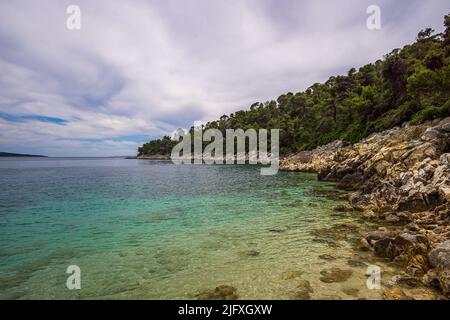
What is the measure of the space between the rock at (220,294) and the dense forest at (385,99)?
118 ft

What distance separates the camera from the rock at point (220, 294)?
7.99 m

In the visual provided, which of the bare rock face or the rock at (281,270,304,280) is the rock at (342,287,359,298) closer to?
the rock at (281,270,304,280)

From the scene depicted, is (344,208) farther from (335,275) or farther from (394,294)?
(394,294)

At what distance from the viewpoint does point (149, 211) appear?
69.0ft

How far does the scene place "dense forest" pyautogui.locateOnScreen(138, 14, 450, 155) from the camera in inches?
1410

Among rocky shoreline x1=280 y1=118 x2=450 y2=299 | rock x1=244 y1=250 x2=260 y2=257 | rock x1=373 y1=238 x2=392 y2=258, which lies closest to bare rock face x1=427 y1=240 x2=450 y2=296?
rocky shoreline x1=280 y1=118 x2=450 y2=299

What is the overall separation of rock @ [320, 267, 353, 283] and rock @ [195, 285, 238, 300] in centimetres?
320

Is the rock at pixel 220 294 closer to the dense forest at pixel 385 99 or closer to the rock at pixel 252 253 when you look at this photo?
the rock at pixel 252 253

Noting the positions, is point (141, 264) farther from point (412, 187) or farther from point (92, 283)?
point (412, 187)

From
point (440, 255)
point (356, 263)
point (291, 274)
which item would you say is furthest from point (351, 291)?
point (440, 255)

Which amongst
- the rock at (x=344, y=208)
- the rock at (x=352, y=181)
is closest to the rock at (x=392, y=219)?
the rock at (x=344, y=208)

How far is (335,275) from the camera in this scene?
29.8 feet
